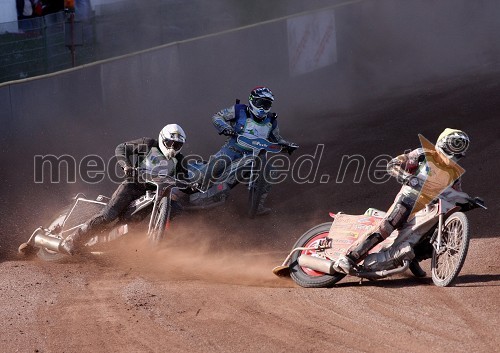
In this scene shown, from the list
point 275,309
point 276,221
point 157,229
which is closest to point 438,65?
point 276,221

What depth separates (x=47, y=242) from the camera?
11.3 metres

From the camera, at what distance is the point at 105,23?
2358cm

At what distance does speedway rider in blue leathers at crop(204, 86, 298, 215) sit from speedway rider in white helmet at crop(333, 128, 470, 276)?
174 inches

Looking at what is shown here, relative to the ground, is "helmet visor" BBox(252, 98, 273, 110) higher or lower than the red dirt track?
higher

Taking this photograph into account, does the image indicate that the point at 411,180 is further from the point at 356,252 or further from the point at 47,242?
the point at 47,242

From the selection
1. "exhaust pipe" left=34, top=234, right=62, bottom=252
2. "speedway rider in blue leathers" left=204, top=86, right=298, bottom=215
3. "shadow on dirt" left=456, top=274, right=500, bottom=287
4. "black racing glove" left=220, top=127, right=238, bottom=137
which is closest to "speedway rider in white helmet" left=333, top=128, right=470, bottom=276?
"shadow on dirt" left=456, top=274, right=500, bottom=287

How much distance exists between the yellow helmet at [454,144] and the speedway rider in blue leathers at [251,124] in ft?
15.4

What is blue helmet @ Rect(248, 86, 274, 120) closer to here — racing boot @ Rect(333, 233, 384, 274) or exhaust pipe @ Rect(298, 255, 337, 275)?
exhaust pipe @ Rect(298, 255, 337, 275)

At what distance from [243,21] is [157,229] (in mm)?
19854

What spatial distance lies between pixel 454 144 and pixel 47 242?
5.39m

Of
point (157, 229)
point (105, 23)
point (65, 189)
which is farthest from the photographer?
point (105, 23)

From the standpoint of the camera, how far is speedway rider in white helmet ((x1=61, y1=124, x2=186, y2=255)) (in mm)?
11336

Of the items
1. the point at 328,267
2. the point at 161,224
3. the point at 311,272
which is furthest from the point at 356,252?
the point at 161,224

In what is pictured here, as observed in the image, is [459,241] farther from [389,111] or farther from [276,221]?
[389,111]
